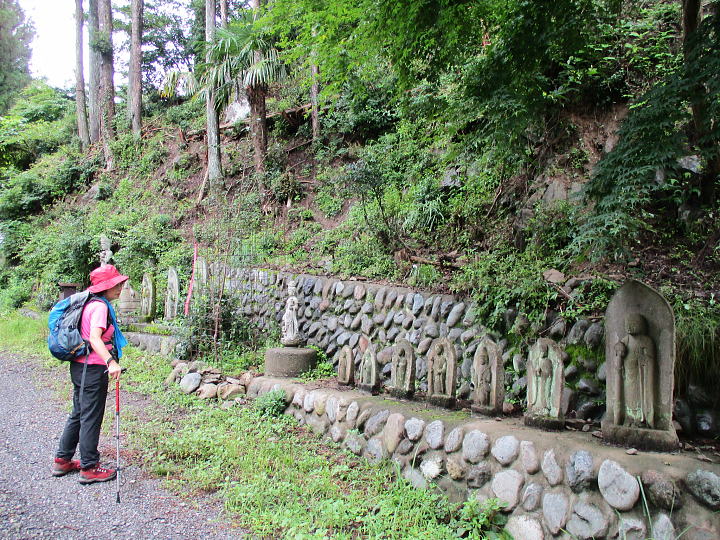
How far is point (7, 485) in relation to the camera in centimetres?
394

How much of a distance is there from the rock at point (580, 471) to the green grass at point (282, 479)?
0.60 metres

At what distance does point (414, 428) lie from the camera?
434cm

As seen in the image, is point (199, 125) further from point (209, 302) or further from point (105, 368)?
point (105, 368)

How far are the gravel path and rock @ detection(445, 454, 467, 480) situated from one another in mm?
1652

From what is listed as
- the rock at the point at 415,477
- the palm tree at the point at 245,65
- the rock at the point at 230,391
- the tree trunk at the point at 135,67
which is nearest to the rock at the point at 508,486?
the rock at the point at 415,477

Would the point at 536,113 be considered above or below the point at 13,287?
above

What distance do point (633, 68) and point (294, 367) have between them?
6755mm

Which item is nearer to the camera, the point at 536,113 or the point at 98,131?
the point at 536,113

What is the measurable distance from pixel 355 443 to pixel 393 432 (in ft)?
1.73

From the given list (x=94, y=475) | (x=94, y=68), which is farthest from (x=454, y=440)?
(x=94, y=68)

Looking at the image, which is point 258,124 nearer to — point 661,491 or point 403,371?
point 403,371

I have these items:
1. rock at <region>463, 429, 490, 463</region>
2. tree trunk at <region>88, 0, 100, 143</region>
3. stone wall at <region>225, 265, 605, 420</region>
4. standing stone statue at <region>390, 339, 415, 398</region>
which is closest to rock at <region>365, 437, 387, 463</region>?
standing stone statue at <region>390, 339, 415, 398</region>

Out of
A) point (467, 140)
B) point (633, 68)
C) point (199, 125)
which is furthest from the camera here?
point (199, 125)

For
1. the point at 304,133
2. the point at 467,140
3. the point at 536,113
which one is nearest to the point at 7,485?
the point at 467,140
